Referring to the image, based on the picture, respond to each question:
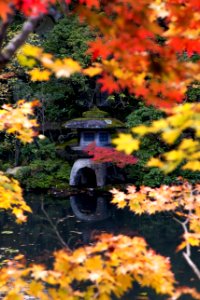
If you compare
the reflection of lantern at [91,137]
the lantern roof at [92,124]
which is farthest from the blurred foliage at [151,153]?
the reflection of lantern at [91,137]

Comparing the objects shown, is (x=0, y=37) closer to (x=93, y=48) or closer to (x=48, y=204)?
(x=93, y=48)

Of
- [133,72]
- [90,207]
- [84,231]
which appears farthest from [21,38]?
[90,207]

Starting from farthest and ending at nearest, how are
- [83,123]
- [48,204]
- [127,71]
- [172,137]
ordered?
[83,123], [48,204], [127,71], [172,137]

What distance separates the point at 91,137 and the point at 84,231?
6.86 meters

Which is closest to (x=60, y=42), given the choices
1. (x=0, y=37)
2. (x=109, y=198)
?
(x=109, y=198)

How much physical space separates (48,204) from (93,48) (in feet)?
39.8

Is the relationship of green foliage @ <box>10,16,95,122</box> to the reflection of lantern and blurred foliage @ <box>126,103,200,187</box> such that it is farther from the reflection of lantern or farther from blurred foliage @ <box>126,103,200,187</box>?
blurred foliage @ <box>126,103,200,187</box>

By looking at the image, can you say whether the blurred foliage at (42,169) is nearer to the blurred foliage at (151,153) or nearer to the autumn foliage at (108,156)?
the autumn foliage at (108,156)

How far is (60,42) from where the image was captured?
61.4 feet

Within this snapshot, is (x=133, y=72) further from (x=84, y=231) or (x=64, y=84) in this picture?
(x=64, y=84)

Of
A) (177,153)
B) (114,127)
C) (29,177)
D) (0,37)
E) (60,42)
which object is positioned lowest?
(177,153)

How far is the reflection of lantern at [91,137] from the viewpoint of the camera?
54.1 ft

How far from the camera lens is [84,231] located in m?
10.7

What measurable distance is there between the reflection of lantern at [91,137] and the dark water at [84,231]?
1.87 meters
